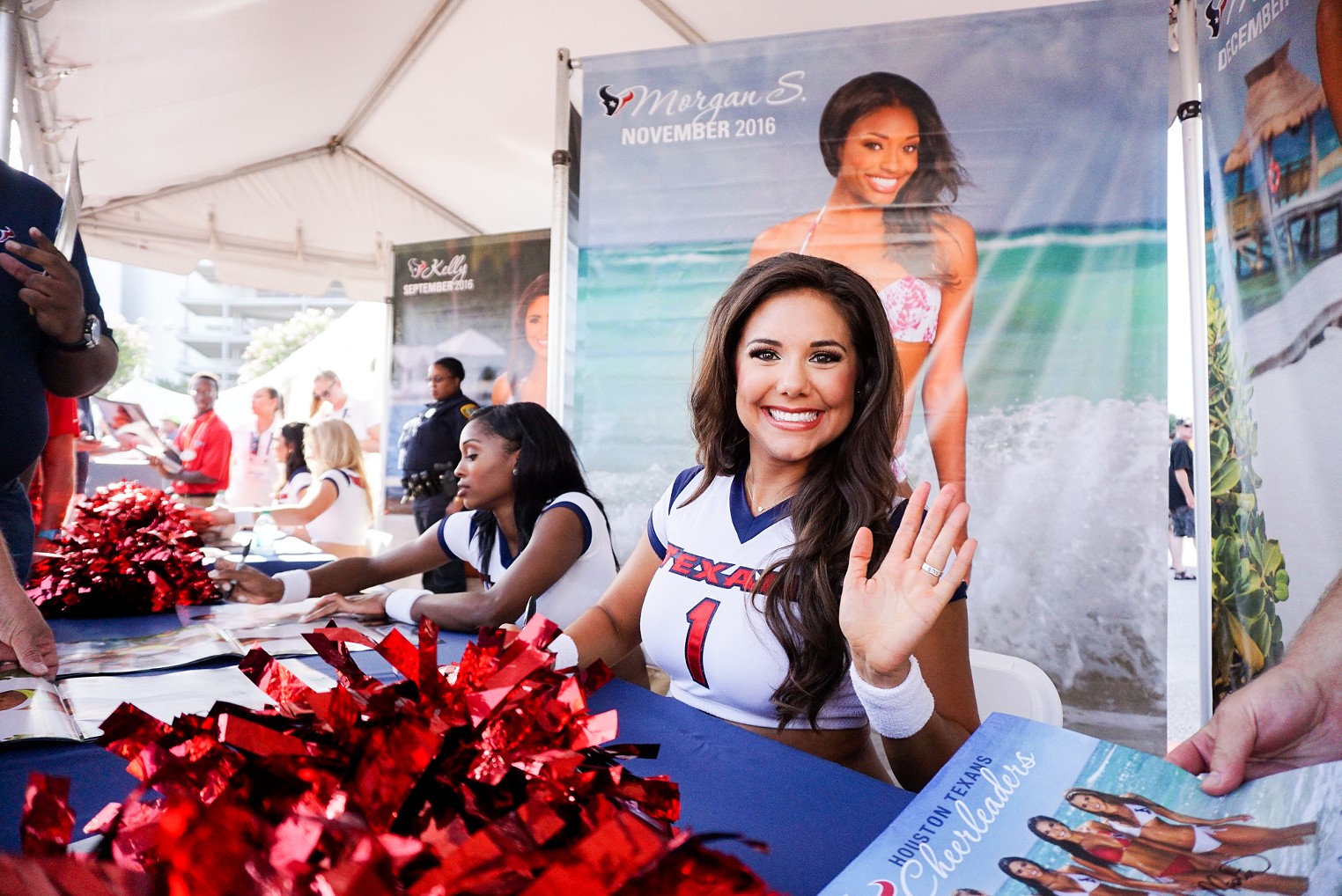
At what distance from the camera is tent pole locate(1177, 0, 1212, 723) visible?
2.46m

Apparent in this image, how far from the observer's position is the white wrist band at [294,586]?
2168mm

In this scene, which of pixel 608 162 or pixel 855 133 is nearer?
pixel 855 133

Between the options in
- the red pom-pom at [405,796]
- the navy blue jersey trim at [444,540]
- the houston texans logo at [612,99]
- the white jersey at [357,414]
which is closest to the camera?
the red pom-pom at [405,796]

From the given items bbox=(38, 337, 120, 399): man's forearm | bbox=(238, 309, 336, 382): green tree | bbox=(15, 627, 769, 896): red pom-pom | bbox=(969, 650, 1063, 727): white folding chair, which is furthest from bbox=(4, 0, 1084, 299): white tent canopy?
bbox=(238, 309, 336, 382): green tree

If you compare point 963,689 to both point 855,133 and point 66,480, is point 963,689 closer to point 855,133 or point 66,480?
point 855,133

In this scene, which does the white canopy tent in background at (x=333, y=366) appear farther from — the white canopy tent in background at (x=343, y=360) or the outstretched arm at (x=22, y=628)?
the outstretched arm at (x=22, y=628)

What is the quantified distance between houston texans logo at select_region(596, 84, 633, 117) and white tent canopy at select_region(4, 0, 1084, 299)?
81cm

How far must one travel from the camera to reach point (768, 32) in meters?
3.73

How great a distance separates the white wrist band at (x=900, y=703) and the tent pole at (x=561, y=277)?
2390 millimetres

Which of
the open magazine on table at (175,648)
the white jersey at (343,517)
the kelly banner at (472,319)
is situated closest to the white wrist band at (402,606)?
the open magazine on table at (175,648)

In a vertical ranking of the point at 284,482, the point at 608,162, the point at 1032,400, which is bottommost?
the point at 284,482

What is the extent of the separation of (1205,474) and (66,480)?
14.6 feet

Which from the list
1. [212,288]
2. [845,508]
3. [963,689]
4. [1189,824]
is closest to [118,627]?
[845,508]

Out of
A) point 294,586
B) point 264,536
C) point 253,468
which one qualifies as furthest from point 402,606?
point 253,468
